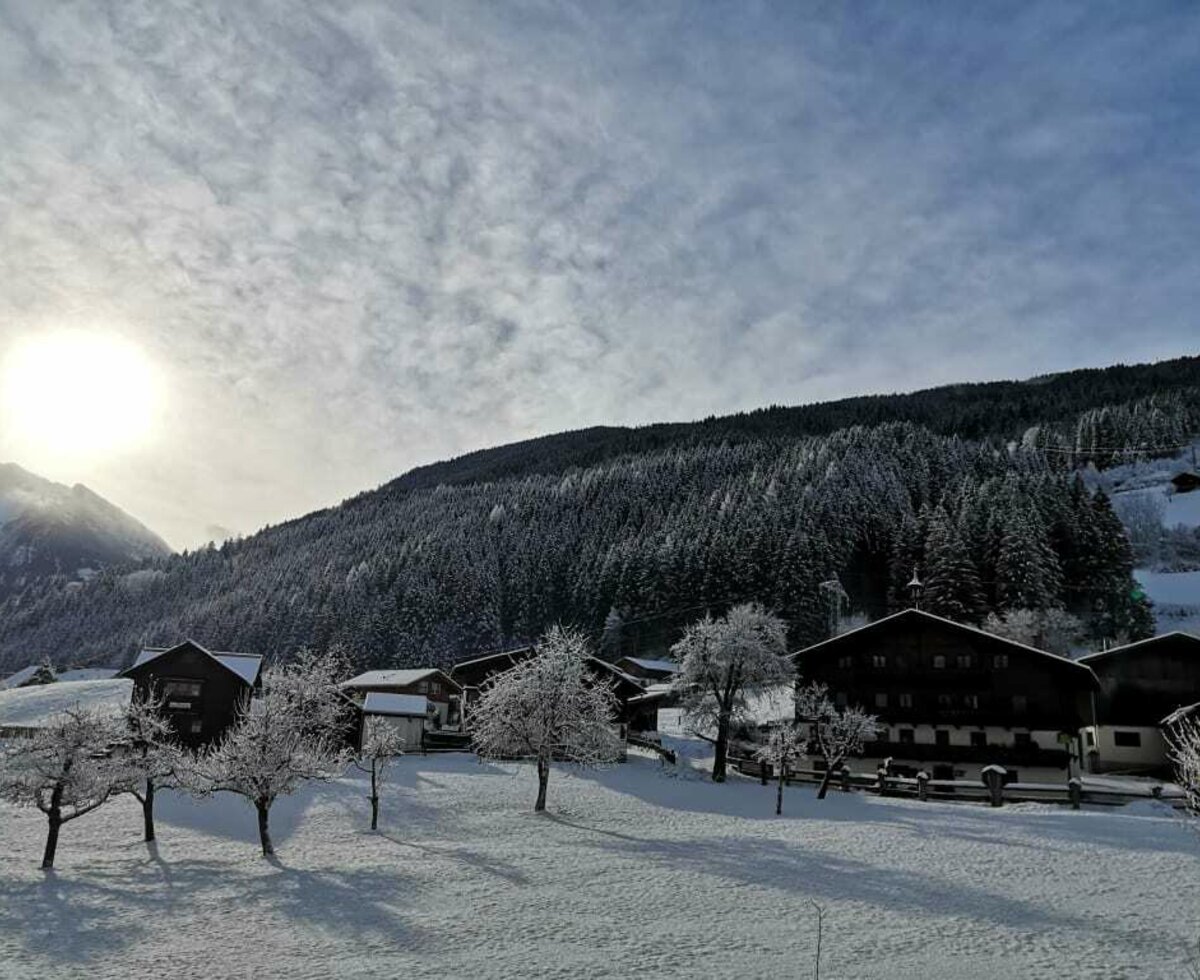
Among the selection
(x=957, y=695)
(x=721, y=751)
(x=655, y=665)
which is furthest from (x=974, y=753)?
(x=655, y=665)

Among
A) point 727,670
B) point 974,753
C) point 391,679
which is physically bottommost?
point 974,753

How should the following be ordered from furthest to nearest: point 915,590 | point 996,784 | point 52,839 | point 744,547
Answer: point 744,547
point 915,590
point 996,784
point 52,839

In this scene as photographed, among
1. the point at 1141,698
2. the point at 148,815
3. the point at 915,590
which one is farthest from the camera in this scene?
the point at 915,590

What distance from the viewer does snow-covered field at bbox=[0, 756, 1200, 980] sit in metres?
14.8

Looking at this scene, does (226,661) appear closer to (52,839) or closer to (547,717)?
(547,717)

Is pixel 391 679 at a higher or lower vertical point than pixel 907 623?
lower

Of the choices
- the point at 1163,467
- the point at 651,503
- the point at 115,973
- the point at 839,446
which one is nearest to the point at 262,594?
the point at 651,503

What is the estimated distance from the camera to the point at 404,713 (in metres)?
61.4

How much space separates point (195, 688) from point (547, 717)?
36671mm

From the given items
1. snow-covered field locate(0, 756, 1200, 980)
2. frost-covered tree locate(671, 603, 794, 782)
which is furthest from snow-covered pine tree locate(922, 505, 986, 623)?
snow-covered field locate(0, 756, 1200, 980)

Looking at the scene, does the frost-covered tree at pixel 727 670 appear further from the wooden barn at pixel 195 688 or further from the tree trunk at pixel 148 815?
the wooden barn at pixel 195 688

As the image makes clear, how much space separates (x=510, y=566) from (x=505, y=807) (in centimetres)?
10171

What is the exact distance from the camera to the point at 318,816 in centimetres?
3566

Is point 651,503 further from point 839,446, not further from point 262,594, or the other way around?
point 262,594
